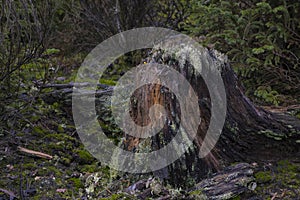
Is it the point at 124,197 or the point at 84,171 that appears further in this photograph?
the point at 84,171

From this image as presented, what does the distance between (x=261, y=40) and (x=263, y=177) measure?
2392 millimetres

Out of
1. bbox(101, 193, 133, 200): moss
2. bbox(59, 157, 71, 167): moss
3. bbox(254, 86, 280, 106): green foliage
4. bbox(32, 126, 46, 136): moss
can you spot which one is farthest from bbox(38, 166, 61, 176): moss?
bbox(254, 86, 280, 106): green foliage

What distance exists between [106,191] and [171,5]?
4509mm

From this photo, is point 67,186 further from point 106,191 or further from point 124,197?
point 124,197

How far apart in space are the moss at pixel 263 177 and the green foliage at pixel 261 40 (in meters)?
1.63

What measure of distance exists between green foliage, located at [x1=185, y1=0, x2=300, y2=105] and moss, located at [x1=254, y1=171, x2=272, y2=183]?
64.1 inches

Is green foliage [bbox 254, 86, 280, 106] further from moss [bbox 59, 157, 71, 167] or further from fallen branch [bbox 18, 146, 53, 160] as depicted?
fallen branch [bbox 18, 146, 53, 160]

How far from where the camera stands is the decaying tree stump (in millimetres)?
2559

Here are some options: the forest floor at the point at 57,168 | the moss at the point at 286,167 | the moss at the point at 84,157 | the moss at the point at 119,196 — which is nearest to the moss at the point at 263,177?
the forest floor at the point at 57,168

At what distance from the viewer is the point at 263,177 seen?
258cm

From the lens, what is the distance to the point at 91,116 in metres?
3.77

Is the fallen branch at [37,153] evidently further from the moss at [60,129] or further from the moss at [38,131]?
the moss at [60,129]

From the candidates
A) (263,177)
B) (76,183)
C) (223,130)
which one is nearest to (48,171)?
(76,183)

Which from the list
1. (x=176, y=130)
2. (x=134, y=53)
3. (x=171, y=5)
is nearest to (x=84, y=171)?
(x=176, y=130)
